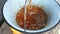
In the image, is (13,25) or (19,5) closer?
(13,25)

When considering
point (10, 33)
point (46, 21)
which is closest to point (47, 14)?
point (46, 21)

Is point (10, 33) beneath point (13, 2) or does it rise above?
beneath

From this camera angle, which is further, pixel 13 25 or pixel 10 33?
pixel 10 33

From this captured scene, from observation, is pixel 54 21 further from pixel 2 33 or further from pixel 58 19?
A: pixel 2 33

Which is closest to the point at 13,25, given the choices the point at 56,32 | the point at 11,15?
the point at 11,15

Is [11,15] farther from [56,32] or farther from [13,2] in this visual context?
[56,32]

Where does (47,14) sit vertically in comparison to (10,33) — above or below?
above
